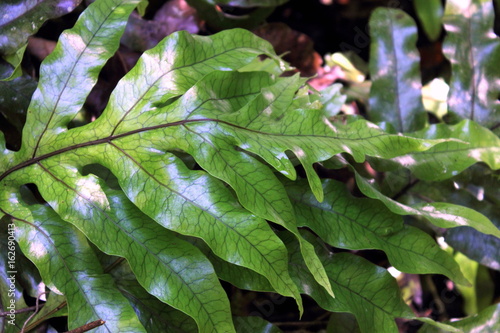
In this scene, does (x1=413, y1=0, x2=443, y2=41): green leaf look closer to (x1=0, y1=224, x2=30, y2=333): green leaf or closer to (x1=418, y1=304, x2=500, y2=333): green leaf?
(x1=418, y1=304, x2=500, y2=333): green leaf

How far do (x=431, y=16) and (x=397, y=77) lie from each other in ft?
1.91

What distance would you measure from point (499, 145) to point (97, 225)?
33.1 inches

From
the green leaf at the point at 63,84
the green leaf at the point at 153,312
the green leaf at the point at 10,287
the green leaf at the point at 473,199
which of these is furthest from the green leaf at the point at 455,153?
the green leaf at the point at 10,287

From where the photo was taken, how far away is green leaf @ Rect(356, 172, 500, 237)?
0.87 metres

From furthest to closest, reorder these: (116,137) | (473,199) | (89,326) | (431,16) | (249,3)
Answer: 1. (431,16)
2. (249,3)
3. (473,199)
4. (116,137)
5. (89,326)

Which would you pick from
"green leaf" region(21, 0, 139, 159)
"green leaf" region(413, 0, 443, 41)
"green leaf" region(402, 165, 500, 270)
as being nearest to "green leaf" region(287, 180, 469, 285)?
"green leaf" region(402, 165, 500, 270)

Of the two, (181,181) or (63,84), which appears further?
(63,84)

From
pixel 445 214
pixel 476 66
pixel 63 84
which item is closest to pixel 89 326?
pixel 63 84

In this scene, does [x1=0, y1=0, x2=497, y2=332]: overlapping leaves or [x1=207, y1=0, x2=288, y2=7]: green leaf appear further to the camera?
[x1=207, y1=0, x2=288, y2=7]: green leaf

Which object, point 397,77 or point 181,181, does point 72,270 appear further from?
point 397,77

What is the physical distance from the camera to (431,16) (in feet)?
5.51

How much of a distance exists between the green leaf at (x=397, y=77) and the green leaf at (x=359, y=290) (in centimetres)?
46

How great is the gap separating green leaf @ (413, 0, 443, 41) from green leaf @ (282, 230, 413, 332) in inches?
41.7

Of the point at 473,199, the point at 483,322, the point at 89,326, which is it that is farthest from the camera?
the point at 473,199
